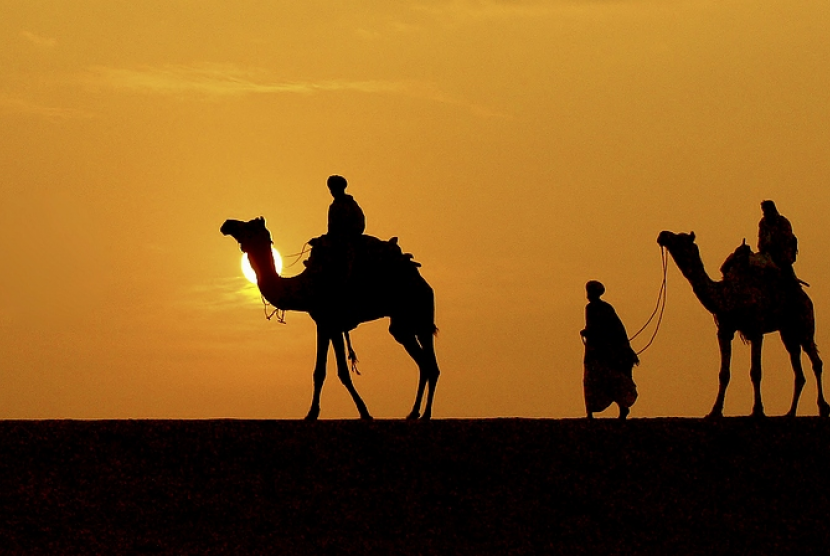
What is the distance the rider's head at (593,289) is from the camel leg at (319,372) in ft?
11.3

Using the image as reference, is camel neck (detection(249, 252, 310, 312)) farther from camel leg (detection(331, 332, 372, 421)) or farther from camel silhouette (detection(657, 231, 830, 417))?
camel silhouette (detection(657, 231, 830, 417))

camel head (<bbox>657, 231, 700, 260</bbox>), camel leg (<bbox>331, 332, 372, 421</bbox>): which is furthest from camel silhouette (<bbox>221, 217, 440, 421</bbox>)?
camel head (<bbox>657, 231, 700, 260</bbox>)

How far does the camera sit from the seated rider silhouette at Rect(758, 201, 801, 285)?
27859 mm

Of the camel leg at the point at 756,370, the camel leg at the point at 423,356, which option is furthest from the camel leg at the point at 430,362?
the camel leg at the point at 756,370

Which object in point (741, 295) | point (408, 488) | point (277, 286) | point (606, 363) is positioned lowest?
point (408, 488)

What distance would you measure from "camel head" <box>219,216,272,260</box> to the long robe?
4.25 meters

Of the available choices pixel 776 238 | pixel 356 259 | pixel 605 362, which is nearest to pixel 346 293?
pixel 356 259

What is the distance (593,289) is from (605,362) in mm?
963

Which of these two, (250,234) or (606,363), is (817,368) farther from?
(250,234)

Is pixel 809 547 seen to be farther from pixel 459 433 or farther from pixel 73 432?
pixel 73 432

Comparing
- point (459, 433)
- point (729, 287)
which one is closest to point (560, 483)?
point (459, 433)

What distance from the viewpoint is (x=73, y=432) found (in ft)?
79.0

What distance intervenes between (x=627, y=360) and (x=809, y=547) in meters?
4.65

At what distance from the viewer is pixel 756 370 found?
90.0 ft
